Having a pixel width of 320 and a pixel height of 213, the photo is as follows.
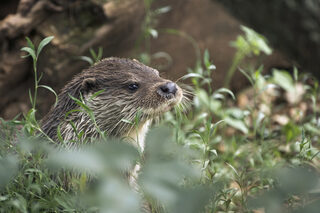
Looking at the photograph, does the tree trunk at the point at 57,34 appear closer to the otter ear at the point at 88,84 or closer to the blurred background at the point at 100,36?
the blurred background at the point at 100,36

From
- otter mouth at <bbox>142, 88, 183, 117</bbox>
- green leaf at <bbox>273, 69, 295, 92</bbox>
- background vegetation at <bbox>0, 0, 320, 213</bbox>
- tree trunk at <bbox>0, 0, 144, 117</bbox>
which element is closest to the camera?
background vegetation at <bbox>0, 0, 320, 213</bbox>

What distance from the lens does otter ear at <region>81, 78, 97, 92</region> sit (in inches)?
131

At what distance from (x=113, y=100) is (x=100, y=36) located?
1499 millimetres

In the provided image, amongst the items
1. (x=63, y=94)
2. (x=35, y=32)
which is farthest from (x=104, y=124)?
(x=35, y=32)

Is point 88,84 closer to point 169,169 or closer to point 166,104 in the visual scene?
point 166,104

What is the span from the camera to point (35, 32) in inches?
177

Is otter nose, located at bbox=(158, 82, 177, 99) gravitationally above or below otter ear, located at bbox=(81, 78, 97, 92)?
above

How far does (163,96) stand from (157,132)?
1.94 meters

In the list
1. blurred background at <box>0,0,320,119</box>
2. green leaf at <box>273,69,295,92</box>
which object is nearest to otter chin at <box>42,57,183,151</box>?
blurred background at <box>0,0,320,119</box>

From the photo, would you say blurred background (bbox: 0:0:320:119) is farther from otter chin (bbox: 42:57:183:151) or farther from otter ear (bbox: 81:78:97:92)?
otter ear (bbox: 81:78:97:92)

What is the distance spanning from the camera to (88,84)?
3355 millimetres

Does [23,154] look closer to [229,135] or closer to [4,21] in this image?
[4,21]

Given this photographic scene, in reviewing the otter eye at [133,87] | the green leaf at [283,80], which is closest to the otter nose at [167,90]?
the otter eye at [133,87]

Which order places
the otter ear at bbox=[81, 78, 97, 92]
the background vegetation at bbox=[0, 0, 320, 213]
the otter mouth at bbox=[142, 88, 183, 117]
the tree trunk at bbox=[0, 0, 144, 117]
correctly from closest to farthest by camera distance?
the background vegetation at bbox=[0, 0, 320, 213] → the otter mouth at bbox=[142, 88, 183, 117] → the otter ear at bbox=[81, 78, 97, 92] → the tree trunk at bbox=[0, 0, 144, 117]
